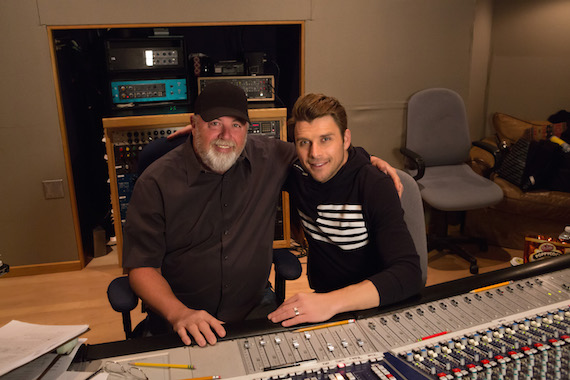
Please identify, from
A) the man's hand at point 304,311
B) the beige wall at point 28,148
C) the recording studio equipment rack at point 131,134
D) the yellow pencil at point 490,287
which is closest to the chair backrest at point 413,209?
the yellow pencil at point 490,287

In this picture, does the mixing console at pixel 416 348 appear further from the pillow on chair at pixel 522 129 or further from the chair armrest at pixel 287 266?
the pillow on chair at pixel 522 129

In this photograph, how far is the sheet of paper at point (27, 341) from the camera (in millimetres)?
907

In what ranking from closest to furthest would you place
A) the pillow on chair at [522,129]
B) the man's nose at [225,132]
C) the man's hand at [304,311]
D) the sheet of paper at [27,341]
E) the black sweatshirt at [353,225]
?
the sheet of paper at [27,341], the man's hand at [304,311], the black sweatshirt at [353,225], the man's nose at [225,132], the pillow on chair at [522,129]

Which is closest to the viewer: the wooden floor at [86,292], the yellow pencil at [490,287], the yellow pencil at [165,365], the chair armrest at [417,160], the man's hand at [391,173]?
the yellow pencil at [165,365]

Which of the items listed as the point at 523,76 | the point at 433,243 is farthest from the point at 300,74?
the point at 523,76

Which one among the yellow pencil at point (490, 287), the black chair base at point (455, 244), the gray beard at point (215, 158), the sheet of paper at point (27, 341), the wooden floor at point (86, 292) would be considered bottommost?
the wooden floor at point (86, 292)

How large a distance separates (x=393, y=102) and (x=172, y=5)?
5.55ft

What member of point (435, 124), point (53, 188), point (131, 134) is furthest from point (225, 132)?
point (435, 124)

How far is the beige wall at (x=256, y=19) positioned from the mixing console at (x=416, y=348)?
2402mm

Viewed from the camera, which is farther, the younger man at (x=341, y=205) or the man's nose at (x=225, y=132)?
the man's nose at (x=225, y=132)

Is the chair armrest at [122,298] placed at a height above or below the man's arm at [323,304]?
below

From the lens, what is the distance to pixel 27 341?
100 centimetres

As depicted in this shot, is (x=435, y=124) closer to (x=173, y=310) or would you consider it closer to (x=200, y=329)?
(x=173, y=310)

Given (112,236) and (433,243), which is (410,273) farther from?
(112,236)
